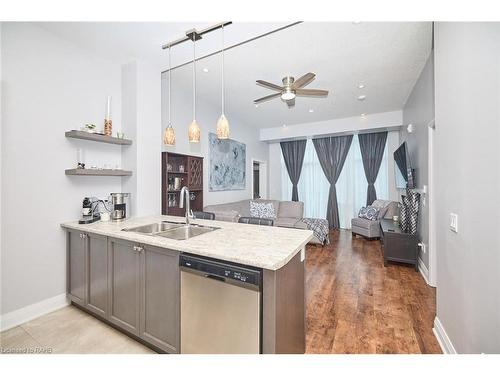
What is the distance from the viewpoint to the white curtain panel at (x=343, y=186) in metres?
6.10

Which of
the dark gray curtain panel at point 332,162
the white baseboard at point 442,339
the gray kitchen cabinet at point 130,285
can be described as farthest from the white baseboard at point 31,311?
the dark gray curtain panel at point 332,162

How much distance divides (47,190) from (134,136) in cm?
106

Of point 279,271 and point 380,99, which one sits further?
point 380,99

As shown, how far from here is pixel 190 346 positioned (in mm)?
1466

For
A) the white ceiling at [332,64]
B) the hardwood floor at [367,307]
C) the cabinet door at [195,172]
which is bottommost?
the hardwood floor at [367,307]

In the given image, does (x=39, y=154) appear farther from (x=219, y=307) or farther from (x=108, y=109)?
(x=219, y=307)

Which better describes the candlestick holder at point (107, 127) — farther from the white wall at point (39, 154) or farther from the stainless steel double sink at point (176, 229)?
the stainless steel double sink at point (176, 229)

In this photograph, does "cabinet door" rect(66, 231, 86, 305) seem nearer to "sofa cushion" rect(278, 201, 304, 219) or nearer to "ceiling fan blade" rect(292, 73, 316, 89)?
"ceiling fan blade" rect(292, 73, 316, 89)

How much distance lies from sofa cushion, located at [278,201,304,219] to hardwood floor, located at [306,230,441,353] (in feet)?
5.44

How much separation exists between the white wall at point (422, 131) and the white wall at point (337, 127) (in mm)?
1244

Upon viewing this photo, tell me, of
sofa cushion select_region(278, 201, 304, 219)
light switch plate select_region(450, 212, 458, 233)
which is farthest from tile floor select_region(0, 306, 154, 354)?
sofa cushion select_region(278, 201, 304, 219)

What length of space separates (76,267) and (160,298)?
1.30 metres
